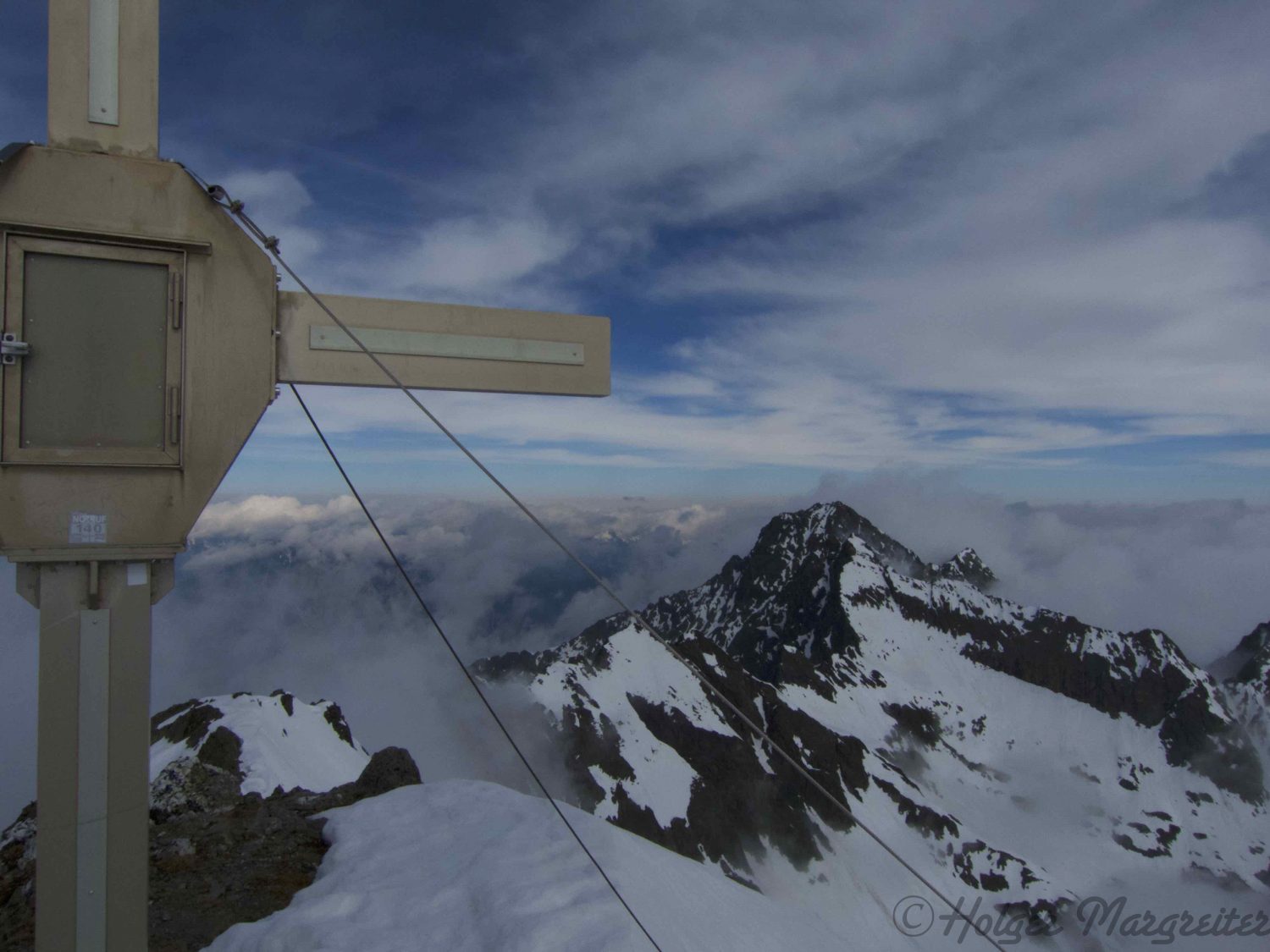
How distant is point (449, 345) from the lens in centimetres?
459

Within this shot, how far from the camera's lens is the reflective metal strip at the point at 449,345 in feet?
14.4

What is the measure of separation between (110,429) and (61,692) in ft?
4.79

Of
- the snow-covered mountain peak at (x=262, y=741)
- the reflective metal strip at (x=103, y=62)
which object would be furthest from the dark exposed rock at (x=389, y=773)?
the snow-covered mountain peak at (x=262, y=741)

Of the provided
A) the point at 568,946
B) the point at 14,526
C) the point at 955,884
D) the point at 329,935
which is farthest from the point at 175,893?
the point at 955,884

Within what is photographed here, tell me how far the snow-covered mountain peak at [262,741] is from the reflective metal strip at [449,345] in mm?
22998

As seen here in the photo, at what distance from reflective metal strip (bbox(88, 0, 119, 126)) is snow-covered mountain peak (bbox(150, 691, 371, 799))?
76.7ft

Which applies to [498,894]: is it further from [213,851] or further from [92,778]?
Answer: [213,851]

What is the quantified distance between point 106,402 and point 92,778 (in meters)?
2.10

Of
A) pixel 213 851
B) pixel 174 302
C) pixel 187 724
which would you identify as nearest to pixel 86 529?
pixel 174 302

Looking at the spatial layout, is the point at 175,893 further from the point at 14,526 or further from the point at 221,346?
the point at 221,346

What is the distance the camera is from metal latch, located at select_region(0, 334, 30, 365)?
12.0 ft

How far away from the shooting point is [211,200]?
412 cm

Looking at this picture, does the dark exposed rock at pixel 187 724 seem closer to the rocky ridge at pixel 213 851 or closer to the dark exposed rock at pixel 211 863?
the rocky ridge at pixel 213 851

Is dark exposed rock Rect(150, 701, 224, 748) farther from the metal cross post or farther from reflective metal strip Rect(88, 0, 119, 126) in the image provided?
reflective metal strip Rect(88, 0, 119, 126)
